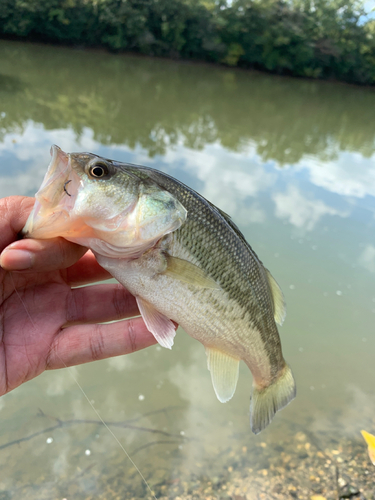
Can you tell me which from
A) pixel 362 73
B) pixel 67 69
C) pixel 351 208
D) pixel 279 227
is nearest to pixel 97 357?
pixel 279 227

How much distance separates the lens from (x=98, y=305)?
2.27m

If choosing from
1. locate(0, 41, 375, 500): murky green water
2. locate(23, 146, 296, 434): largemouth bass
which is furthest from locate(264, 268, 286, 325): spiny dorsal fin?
locate(0, 41, 375, 500): murky green water

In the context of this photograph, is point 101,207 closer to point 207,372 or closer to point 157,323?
point 157,323

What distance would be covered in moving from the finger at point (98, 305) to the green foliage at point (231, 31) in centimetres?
3060

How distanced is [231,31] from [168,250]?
38.5 m

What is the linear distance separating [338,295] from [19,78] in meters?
15.9

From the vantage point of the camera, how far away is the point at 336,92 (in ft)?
100

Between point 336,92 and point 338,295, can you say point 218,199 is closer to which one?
point 338,295

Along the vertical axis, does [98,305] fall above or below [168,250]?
below

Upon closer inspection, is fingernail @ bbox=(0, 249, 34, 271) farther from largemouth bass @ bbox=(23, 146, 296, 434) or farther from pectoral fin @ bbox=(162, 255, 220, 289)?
pectoral fin @ bbox=(162, 255, 220, 289)

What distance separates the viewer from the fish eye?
160cm

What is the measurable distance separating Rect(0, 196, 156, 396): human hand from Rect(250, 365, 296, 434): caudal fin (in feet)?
2.70

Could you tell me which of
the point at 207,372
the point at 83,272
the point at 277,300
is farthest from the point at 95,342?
the point at 207,372

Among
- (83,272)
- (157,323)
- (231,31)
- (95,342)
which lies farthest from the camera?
(231,31)
